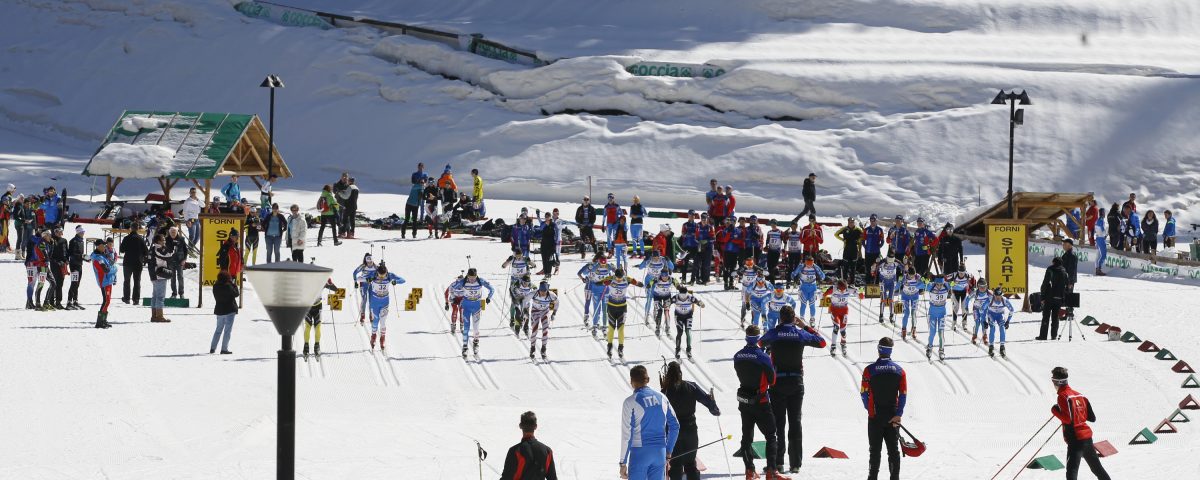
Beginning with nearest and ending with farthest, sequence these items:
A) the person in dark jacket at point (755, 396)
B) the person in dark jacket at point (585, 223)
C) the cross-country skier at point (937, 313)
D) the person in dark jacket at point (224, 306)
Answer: the person in dark jacket at point (755, 396) → the person in dark jacket at point (224, 306) → the cross-country skier at point (937, 313) → the person in dark jacket at point (585, 223)

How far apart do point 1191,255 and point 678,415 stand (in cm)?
2206

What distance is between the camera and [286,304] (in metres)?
10.2

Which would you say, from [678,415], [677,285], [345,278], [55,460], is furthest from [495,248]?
[678,415]

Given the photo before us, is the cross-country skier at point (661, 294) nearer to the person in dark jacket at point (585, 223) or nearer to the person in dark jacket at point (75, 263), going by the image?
the person in dark jacket at point (585, 223)

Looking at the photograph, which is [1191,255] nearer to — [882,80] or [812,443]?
[882,80]

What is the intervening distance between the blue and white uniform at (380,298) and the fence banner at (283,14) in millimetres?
32333

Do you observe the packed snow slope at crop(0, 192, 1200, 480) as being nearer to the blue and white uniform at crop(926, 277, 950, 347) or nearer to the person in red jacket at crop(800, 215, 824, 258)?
the blue and white uniform at crop(926, 277, 950, 347)

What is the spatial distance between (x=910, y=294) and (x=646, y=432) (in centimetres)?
1214

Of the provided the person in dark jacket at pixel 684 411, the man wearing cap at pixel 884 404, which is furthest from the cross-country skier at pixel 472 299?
the person in dark jacket at pixel 684 411

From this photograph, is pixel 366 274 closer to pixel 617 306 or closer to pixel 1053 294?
pixel 617 306

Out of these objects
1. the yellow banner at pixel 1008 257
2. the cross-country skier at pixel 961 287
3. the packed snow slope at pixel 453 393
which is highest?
the yellow banner at pixel 1008 257

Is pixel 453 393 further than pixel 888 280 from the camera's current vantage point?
No

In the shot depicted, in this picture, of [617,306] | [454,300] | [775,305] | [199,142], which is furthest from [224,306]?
[199,142]

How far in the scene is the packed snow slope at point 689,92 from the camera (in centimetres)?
4322
